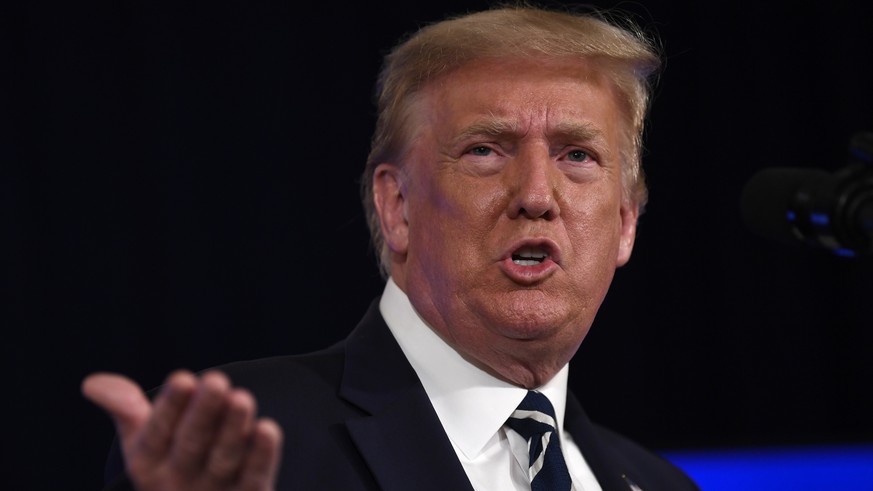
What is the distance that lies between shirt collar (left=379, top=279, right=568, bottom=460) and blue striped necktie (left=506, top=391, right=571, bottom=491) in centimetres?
2

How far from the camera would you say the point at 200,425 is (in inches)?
47.4

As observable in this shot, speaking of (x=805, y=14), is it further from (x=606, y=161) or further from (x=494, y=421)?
(x=494, y=421)

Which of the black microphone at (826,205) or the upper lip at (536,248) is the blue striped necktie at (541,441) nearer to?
the upper lip at (536,248)

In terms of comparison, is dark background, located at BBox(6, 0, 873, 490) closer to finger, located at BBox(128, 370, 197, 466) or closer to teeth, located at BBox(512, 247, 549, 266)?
teeth, located at BBox(512, 247, 549, 266)

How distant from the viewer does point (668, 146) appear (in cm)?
414

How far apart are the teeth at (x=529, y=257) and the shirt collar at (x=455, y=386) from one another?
0.21 m

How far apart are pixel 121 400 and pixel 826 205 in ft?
2.82

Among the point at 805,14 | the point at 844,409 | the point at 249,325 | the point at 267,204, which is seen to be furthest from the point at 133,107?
the point at 844,409

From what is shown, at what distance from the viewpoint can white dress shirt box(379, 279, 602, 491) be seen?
209 centimetres

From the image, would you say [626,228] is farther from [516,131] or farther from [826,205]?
[826,205]

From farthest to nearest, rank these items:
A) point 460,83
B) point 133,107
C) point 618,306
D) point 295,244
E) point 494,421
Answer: point 618,306 → point 295,244 → point 133,107 → point 460,83 → point 494,421

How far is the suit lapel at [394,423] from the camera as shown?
76.8 inches

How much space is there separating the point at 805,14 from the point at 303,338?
2.15 meters

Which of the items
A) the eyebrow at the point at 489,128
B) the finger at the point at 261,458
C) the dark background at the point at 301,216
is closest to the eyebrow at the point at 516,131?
the eyebrow at the point at 489,128
